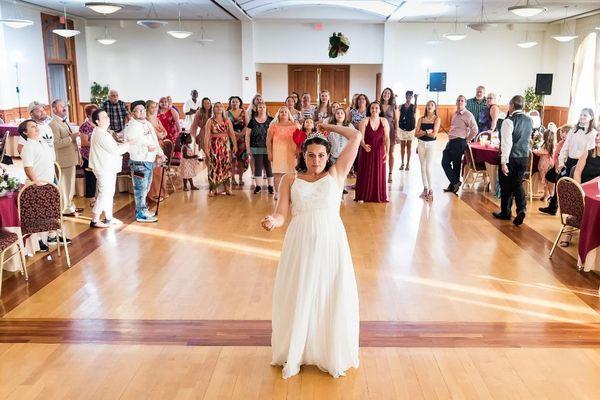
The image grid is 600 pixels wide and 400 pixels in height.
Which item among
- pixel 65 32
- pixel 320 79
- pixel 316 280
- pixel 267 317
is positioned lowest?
pixel 267 317

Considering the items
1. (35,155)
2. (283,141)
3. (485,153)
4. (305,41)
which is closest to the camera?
(35,155)

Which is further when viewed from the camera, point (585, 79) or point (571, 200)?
point (585, 79)

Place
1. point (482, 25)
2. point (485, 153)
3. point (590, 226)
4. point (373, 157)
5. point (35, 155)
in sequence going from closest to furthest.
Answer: point (590, 226)
point (35, 155)
point (373, 157)
point (485, 153)
point (482, 25)

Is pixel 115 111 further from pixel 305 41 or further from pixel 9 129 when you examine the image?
pixel 305 41

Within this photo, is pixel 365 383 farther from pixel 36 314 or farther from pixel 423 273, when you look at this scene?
pixel 36 314

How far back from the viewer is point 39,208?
528 centimetres

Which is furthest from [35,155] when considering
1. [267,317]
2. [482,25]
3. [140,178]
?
[482,25]

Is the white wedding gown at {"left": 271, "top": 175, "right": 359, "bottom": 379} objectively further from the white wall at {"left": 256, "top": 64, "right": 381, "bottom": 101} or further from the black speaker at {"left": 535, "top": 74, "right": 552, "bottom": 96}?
the white wall at {"left": 256, "top": 64, "right": 381, "bottom": 101}

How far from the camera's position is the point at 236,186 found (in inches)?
387

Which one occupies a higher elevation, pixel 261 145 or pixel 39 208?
pixel 261 145

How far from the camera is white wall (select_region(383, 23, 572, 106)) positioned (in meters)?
19.3

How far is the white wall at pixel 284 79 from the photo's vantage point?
69.0 feet

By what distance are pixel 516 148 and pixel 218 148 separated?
14.4 feet

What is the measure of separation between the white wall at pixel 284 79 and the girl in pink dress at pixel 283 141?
13176mm
